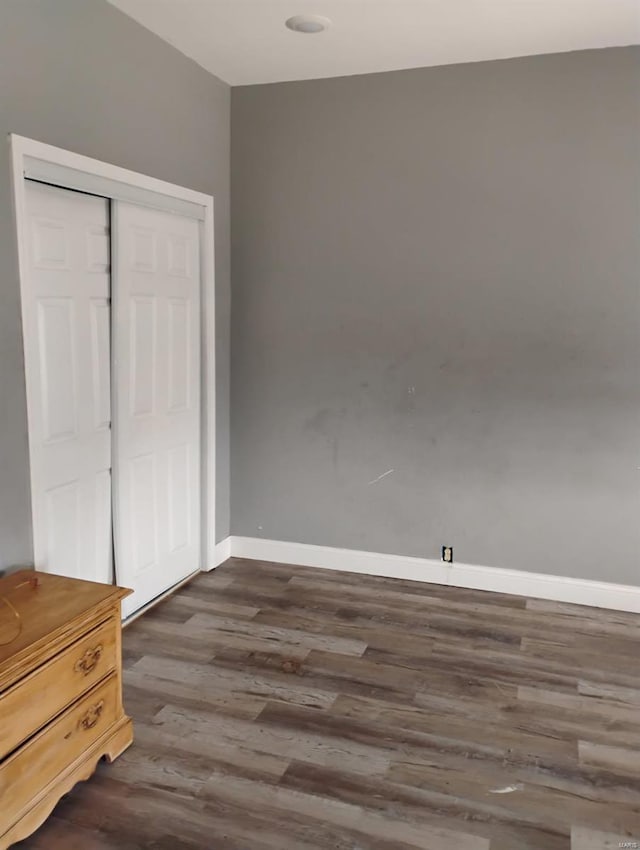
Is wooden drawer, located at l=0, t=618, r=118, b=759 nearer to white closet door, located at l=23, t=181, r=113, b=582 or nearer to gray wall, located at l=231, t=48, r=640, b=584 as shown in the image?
white closet door, located at l=23, t=181, r=113, b=582

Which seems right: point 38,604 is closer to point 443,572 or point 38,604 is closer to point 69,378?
point 69,378

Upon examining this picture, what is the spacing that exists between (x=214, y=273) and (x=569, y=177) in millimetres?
1886

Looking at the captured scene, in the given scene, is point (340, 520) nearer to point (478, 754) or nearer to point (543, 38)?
point (478, 754)

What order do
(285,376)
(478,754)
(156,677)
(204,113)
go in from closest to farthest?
(478,754)
(156,677)
(204,113)
(285,376)

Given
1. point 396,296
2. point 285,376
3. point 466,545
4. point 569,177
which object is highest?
point 569,177

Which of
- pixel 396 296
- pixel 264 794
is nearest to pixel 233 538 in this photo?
pixel 396 296

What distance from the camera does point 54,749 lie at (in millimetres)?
2090

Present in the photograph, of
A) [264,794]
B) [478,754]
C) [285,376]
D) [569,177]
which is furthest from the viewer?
[285,376]

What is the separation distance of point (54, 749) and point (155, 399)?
180 centimetres

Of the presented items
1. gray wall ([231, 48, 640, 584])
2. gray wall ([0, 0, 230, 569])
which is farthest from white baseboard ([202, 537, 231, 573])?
gray wall ([0, 0, 230, 569])

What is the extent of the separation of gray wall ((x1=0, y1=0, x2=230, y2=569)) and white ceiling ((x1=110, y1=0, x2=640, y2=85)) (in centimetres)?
15

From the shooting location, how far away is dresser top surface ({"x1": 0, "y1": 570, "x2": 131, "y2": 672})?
200cm

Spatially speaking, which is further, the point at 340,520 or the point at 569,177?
the point at 340,520

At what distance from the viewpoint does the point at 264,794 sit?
88.2 inches
